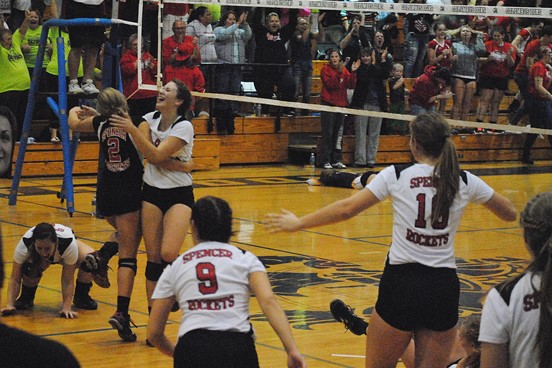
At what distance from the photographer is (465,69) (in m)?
16.7

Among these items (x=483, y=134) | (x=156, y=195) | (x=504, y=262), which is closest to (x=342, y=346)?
(x=156, y=195)

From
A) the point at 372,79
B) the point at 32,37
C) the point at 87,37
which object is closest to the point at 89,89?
the point at 87,37

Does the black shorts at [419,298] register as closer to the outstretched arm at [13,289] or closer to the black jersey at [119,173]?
the black jersey at [119,173]

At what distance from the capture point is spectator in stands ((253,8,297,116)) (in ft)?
64.8

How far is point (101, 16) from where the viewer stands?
48.1ft

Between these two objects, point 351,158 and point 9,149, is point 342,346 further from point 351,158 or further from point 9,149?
point 351,158

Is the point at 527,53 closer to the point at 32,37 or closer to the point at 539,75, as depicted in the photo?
the point at 539,75

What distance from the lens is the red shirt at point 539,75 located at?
51.0 feet

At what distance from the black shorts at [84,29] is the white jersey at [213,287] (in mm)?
9815

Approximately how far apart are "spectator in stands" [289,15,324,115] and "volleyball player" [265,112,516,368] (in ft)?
48.6

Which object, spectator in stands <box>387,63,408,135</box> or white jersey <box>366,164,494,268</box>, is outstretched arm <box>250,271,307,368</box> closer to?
white jersey <box>366,164,494,268</box>

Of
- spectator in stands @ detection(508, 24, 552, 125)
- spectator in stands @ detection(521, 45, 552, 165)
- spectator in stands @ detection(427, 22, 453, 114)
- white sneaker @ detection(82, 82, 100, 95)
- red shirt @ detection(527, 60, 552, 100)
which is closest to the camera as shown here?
white sneaker @ detection(82, 82, 100, 95)

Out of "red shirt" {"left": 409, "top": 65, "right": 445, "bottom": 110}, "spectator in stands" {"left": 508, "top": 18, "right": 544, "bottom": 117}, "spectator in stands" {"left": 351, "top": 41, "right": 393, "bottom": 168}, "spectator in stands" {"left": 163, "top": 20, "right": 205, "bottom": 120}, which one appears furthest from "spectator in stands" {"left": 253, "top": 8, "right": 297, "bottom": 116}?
"spectator in stands" {"left": 508, "top": 18, "right": 544, "bottom": 117}

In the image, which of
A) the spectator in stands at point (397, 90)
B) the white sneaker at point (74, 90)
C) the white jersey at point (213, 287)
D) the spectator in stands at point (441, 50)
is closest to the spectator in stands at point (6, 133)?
the white sneaker at point (74, 90)
